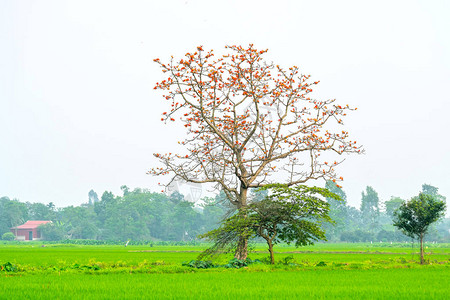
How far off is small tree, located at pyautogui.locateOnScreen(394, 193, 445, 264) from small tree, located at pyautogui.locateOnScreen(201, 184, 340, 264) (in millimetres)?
6342

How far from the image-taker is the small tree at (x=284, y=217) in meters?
21.2

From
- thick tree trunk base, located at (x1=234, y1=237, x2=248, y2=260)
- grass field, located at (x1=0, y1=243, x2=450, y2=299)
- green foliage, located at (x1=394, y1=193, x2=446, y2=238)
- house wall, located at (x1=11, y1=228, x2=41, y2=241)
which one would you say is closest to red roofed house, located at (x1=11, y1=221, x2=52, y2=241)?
house wall, located at (x1=11, y1=228, x2=41, y2=241)

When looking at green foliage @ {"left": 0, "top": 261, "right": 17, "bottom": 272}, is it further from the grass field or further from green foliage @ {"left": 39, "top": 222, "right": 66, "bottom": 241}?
green foliage @ {"left": 39, "top": 222, "right": 66, "bottom": 241}

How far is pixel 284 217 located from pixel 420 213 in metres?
8.47

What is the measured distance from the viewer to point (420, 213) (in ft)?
82.9

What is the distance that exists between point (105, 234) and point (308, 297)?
91313 mm

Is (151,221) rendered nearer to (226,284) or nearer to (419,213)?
(419,213)

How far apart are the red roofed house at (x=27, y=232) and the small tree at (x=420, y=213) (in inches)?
3916

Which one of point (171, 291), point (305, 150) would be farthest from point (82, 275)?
point (305, 150)

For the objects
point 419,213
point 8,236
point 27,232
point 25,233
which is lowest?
point 8,236

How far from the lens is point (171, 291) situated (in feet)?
43.1

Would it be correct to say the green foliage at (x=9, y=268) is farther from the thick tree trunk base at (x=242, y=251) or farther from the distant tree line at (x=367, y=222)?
the distant tree line at (x=367, y=222)

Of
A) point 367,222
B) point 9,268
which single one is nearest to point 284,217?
point 9,268

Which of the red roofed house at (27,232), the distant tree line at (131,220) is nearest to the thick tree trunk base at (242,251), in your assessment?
the distant tree line at (131,220)
